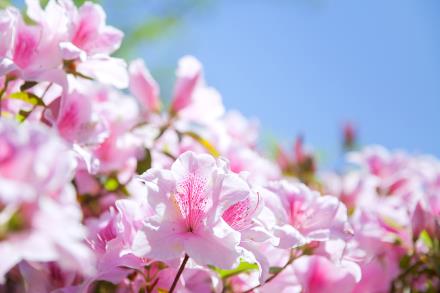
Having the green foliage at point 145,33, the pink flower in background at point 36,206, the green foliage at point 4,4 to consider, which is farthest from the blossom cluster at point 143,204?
the green foliage at point 145,33

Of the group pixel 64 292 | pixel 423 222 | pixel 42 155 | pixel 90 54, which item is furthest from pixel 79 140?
pixel 423 222

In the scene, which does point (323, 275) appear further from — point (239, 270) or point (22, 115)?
point (22, 115)

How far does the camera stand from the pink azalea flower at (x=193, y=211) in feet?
1.95

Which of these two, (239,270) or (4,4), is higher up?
(4,4)

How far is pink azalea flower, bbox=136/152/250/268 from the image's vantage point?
1.95 ft

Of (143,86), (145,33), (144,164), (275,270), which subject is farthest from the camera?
(145,33)

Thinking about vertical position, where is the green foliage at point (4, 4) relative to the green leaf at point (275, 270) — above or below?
above

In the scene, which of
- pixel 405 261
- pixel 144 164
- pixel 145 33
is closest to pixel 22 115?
pixel 144 164

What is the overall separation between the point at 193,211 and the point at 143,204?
7cm

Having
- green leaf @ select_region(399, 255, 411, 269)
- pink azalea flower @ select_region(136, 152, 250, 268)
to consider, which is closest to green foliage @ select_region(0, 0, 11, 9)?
pink azalea flower @ select_region(136, 152, 250, 268)

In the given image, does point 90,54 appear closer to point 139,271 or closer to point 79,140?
point 79,140

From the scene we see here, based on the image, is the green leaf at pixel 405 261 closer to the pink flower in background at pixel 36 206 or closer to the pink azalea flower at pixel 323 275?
the pink azalea flower at pixel 323 275

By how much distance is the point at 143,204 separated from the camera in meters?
0.67

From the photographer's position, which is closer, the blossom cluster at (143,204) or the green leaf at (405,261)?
the blossom cluster at (143,204)
